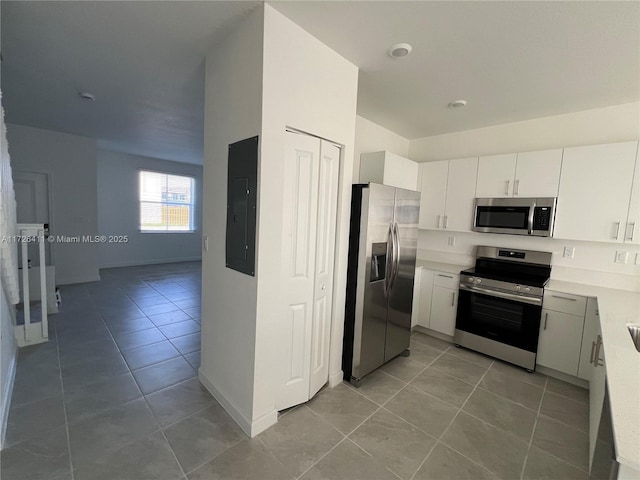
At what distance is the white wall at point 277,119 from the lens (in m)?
1.71

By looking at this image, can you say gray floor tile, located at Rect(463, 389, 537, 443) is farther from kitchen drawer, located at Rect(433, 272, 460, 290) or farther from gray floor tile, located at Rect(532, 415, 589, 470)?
kitchen drawer, located at Rect(433, 272, 460, 290)

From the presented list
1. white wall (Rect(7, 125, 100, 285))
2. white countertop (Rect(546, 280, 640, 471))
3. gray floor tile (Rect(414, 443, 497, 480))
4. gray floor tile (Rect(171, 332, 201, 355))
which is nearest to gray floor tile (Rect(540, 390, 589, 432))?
white countertop (Rect(546, 280, 640, 471))

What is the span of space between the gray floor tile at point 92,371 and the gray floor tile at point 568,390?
400cm

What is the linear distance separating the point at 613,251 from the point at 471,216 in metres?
1.34

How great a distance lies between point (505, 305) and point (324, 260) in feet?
6.98

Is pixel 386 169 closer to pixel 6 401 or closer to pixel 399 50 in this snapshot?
pixel 399 50

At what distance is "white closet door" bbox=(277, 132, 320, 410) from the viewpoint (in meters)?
1.93

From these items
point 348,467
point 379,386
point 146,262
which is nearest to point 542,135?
point 379,386

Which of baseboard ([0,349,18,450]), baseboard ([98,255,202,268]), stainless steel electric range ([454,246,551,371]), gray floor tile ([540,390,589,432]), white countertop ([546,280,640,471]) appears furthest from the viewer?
baseboard ([98,255,202,268])

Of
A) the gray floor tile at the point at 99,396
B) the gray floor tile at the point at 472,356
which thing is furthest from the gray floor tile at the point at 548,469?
the gray floor tile at the point at 99,396

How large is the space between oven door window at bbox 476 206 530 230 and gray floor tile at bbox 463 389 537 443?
5.94 ft

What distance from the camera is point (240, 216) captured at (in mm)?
1886

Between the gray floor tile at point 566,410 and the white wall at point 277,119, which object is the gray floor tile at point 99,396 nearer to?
the white wall at point 277,119

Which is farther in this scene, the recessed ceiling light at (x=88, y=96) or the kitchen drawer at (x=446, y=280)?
the kitchen drawer at (x=446, y=280)
